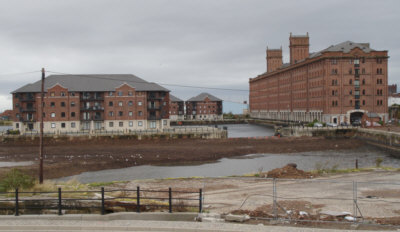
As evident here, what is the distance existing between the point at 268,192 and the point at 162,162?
90.6 feet

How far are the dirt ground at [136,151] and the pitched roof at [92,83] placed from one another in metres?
15.0

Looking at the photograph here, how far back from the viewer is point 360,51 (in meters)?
93.4

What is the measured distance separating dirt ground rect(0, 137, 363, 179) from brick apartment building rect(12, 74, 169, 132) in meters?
10.3

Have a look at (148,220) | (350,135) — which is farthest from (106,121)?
(148,220)

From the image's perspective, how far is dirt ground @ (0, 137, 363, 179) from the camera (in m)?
43.0

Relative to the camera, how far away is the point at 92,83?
270 feet

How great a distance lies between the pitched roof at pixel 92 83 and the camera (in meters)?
79.5

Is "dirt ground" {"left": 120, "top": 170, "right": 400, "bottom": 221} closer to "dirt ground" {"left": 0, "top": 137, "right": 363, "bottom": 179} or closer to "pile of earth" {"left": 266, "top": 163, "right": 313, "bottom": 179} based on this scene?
"pile of earth" {"left": 266, "top": 163, "right": 313, "bottom": 179}

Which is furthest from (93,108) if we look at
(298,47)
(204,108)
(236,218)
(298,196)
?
(204,108)

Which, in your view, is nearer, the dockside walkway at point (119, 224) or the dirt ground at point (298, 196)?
the dockside walkway at point (119, 224)

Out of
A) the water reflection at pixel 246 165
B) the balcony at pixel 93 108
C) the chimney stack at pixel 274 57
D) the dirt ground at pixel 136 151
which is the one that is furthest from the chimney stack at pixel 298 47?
the water reflection at pixel 246 165

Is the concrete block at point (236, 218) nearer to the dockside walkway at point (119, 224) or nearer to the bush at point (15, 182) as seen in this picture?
the dockside walkway at point (119, 224)

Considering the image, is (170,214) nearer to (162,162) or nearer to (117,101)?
(162,162)

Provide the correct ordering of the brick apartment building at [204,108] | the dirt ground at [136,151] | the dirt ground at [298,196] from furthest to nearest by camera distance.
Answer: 1. the brick apartment building at [204,108]
2. the dirt ground at [136,151]
3. the dirt ground at [298,196]
